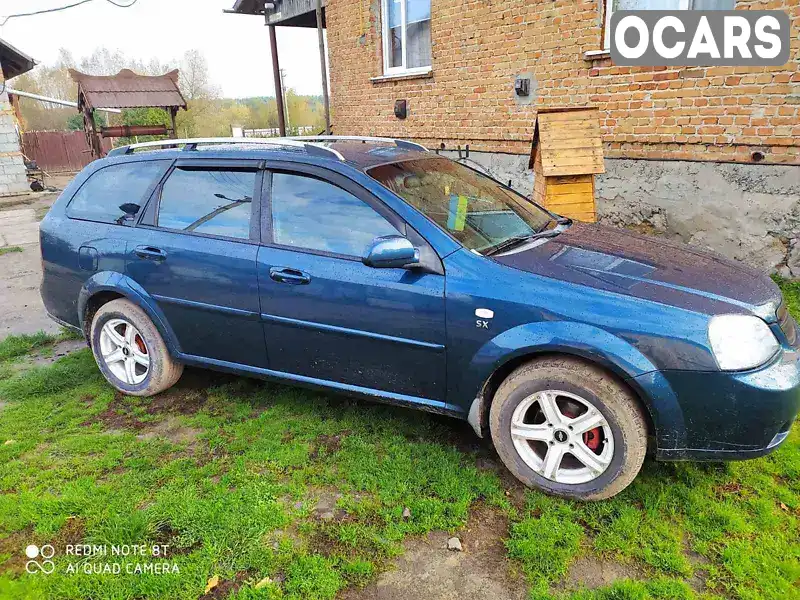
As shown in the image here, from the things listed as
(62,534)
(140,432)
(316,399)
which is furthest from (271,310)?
(62,534)

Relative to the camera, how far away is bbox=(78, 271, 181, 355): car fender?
146 inches

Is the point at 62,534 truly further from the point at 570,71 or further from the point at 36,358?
the point at 570,71

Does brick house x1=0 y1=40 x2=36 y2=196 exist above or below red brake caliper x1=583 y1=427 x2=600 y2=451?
above

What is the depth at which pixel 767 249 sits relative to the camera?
18.9ft

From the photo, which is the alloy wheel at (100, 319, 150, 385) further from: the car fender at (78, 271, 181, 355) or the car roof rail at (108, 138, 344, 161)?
the car roof rail at (108, 138, 344, 161)

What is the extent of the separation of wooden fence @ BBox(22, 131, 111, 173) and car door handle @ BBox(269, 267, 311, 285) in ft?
91.6

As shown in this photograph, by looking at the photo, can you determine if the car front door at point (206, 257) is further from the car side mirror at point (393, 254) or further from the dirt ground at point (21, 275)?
the dirt ground at point (21, 275)

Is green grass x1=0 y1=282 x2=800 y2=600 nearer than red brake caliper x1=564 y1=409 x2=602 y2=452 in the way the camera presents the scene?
Yes

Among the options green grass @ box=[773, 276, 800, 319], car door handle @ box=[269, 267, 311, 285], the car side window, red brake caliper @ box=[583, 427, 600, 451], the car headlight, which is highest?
the car side window

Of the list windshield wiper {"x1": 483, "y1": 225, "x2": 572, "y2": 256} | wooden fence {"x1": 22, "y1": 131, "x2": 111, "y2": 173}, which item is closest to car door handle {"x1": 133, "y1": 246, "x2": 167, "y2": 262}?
windshield wiper {"x1": 483, "y1": 225, "x2": 572, "y2": 256}

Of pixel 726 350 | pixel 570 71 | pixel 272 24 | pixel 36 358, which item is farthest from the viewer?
pixel 272 24

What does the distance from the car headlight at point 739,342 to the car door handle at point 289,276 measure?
1973 mm

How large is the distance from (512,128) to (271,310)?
5.61 metres

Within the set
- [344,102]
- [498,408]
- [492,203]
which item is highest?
[344,102]
